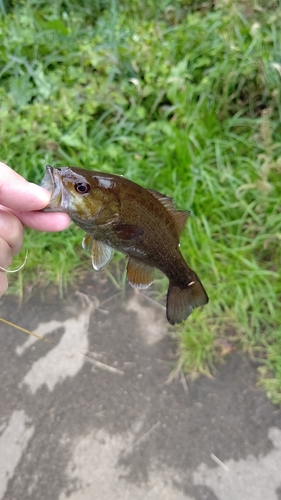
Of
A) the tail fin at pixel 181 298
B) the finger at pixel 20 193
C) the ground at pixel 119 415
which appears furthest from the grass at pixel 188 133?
the finger at pixel 20 193

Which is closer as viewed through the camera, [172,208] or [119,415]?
[172,208]

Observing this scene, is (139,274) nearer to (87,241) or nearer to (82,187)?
(87,241)

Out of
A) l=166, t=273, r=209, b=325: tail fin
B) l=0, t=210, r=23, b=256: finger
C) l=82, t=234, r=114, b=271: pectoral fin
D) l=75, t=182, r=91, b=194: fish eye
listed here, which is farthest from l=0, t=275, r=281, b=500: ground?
l=75, t=182, r=91, b=194: fish eye

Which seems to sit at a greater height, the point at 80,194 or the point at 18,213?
the point at 80,194

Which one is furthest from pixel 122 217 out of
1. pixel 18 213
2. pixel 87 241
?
pixel 18 213

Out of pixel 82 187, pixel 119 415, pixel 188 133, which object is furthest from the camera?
pixel 188 133

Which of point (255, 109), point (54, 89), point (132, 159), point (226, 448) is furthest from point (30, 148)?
point (226, 448)

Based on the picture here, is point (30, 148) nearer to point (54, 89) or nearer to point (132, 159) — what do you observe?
point (54, 89)

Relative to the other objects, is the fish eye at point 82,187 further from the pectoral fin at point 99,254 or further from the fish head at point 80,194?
the pectoral fin at point 99,254
